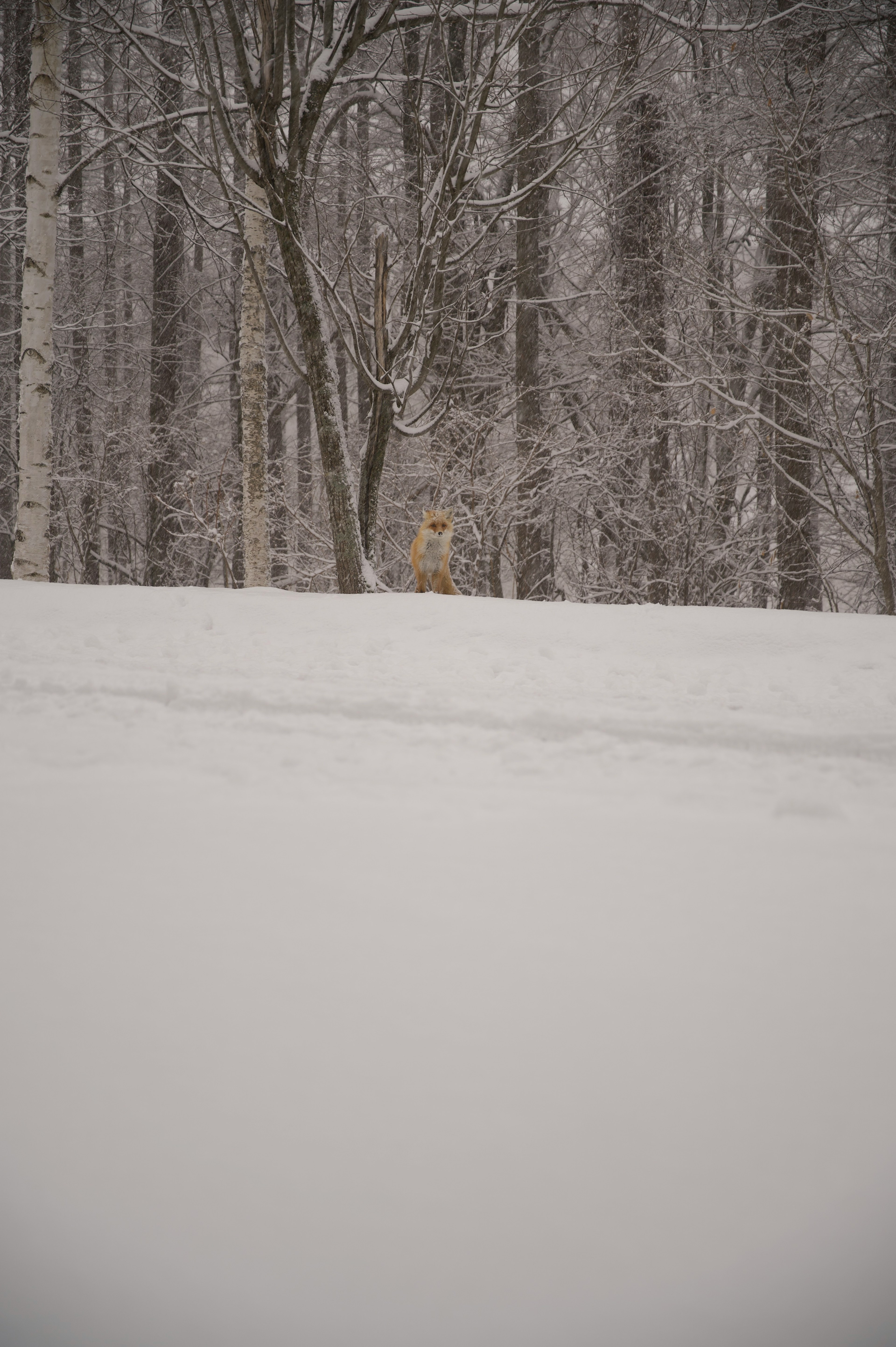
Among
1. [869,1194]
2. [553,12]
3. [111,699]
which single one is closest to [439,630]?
[111,699]

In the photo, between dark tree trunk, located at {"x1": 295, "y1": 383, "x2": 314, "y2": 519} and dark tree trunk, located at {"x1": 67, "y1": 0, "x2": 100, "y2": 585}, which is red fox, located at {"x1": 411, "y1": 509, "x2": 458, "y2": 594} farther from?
dark tree trunk, located at {"x1": 67, "y1": 0, "x2": 100, "y2": 585}

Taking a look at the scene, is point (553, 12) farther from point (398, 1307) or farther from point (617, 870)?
point (398, 1307)

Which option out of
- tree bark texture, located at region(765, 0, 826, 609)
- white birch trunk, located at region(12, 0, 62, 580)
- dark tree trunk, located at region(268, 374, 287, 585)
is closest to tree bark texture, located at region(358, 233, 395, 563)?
white birch trunk, located at region(12, 0, 62, 580)

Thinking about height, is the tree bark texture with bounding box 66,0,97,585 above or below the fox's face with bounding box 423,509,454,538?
above

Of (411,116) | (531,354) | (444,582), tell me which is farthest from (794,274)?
(444,582)

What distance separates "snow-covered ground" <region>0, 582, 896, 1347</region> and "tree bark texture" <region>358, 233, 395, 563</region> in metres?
4.08

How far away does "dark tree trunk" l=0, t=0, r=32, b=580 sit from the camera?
8383mm

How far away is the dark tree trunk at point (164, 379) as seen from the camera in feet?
35.8

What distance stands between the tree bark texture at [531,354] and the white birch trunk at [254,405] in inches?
100

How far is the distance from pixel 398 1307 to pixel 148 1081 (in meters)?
0.35

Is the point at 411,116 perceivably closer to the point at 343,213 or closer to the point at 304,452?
the point at 343,213

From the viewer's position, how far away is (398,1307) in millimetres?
697

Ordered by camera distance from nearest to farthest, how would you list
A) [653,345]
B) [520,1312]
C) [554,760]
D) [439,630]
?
[520,1312] → [554,760] → [439,630] → [653,345]

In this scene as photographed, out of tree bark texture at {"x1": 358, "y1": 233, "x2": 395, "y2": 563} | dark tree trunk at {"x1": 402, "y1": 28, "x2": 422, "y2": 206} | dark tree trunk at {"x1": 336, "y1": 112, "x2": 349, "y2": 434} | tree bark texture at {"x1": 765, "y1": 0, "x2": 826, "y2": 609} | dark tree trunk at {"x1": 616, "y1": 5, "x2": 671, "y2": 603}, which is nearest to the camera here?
tree bark texture at {"x1": 358, "y1": 233, "x2": 395, "y2": 563}
